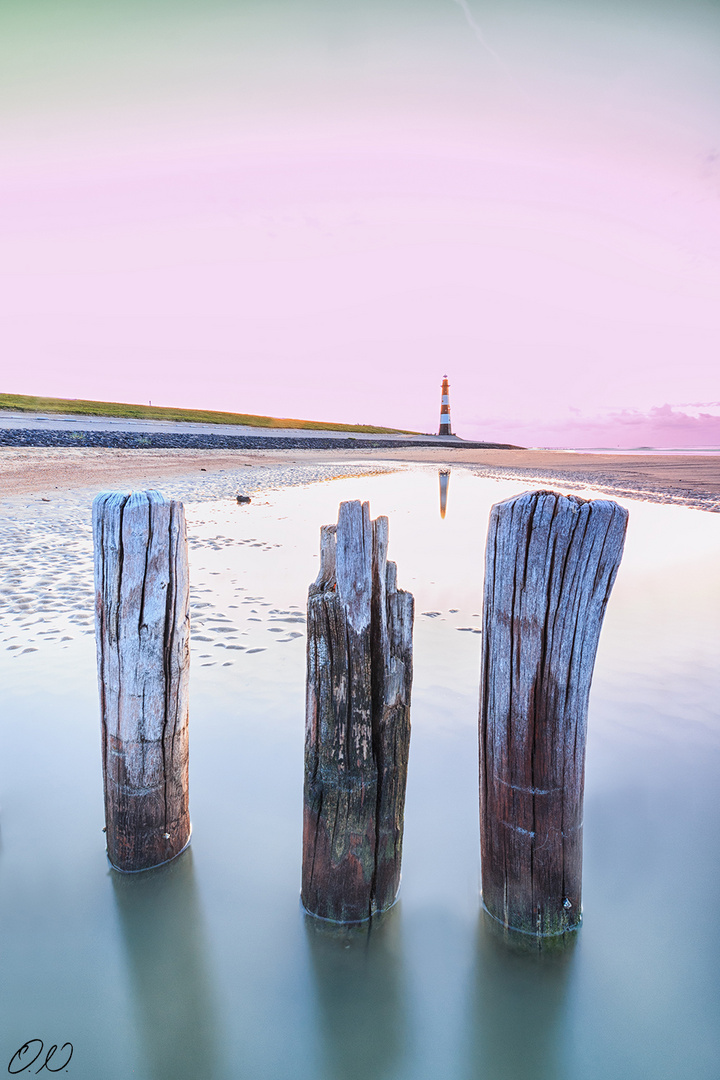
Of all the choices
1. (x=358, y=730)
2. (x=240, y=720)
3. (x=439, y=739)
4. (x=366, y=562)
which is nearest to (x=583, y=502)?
(x=366, y=562)

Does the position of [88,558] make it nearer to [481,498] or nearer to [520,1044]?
[520,1044]

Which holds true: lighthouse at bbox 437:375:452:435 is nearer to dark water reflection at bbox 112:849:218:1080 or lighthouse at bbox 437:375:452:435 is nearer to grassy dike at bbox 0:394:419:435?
grassy dike at bbox 0:394:419:435

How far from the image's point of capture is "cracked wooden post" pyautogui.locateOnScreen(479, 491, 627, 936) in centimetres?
191

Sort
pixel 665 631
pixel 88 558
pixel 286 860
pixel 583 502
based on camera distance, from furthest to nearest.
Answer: pixel 88 558 < pixel 665 631 < pixel 286 860 < pixel 583 502

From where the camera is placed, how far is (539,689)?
2051mm

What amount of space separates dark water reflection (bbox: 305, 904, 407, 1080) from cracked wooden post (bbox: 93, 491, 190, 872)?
2.68ft

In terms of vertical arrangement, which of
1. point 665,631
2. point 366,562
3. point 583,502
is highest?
point 583,502

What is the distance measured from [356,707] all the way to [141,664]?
2.97 ft

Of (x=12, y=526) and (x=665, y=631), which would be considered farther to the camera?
(x=12, y=526)

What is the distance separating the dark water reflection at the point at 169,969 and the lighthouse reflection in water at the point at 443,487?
11.4 m

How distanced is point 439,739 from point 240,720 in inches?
54.4

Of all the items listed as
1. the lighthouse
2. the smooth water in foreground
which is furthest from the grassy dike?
the smooth water in foreground

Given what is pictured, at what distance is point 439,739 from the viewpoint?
396 cm
